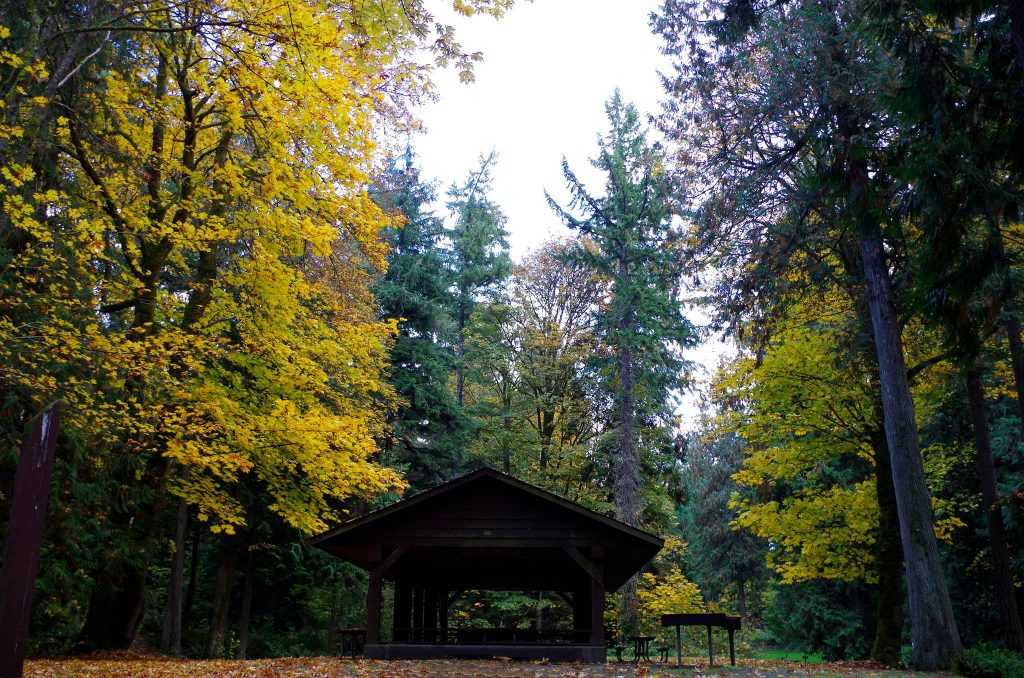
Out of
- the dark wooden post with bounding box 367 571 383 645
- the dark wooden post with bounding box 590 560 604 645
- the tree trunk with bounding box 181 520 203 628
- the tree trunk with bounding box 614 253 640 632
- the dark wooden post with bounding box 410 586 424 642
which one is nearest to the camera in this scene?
the dark wooden post with bounding box 590 560 604 645

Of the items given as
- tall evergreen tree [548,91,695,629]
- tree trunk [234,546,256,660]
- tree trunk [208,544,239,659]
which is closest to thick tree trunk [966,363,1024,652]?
tall evergreen tree [548,91,695,629]

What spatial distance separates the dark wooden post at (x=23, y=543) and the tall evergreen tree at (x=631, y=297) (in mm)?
19432

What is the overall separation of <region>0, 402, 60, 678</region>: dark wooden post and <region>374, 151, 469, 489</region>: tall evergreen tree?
2031 centimetres

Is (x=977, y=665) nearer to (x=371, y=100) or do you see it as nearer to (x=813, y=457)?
(x=813, y=457)

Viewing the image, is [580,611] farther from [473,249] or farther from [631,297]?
[473,249]

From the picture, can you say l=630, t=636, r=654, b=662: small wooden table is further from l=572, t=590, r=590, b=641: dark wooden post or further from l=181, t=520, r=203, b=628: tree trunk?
l=181, t=520, r=203, b=628: tree trunk

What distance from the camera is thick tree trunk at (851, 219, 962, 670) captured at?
12.2m

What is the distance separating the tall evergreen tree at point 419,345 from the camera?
25.8 meters

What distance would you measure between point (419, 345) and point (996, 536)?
17.4 metres

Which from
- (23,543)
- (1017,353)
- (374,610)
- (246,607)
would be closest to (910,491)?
(1017,353)

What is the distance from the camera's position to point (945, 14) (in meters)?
7.13

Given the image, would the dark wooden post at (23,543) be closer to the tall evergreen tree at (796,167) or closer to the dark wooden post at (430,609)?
the tall evergreen tree at (796,167)

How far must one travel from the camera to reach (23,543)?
4184 mm

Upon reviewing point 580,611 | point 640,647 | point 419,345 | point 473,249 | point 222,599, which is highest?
point 473,249
